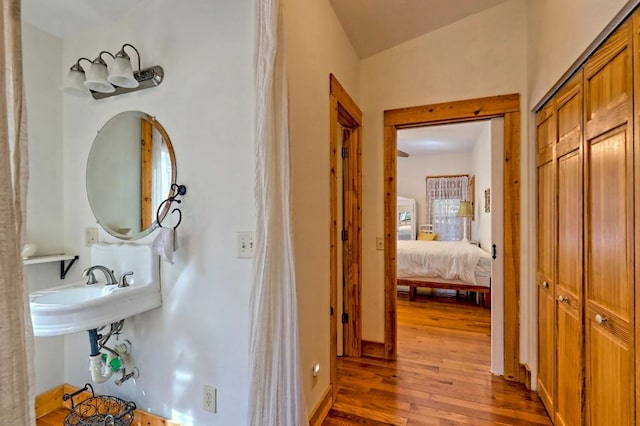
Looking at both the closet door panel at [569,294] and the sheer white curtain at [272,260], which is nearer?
the sheer white curtain at [272,260]

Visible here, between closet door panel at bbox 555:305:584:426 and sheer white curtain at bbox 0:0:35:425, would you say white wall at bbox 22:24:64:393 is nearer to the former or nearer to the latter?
sheer white curtain at bbox 0:0:35:425

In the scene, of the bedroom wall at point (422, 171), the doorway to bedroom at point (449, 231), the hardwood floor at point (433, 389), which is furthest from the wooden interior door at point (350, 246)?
the bedroom wall at point (422, 171)

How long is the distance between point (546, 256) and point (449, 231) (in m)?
5.25

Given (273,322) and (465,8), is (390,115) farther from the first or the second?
(273,322)

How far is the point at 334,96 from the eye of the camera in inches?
81.6

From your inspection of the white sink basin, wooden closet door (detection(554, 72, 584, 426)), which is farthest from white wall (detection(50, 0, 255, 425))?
wooden closet door (detection(554, 72, 584, 426))

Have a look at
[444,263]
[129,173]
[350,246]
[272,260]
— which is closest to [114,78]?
[129,173]

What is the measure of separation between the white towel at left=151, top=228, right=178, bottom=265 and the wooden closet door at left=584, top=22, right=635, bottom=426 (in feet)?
6.33

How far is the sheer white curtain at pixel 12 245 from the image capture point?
1.86 ft

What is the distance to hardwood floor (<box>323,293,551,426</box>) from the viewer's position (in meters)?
1.89

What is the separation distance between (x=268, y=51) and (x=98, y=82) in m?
1.01

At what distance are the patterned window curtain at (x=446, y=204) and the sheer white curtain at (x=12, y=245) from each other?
708 centimetres

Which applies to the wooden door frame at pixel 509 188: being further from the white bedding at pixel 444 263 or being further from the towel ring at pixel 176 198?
the towel ring at pixel 176 198

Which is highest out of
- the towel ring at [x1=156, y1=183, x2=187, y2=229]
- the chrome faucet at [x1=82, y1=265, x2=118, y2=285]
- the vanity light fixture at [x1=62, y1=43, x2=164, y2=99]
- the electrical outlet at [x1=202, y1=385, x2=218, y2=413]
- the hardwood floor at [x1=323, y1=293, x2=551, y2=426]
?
the vanity light fixture at [x1=62, y1=43, x2=164, y2=99]
